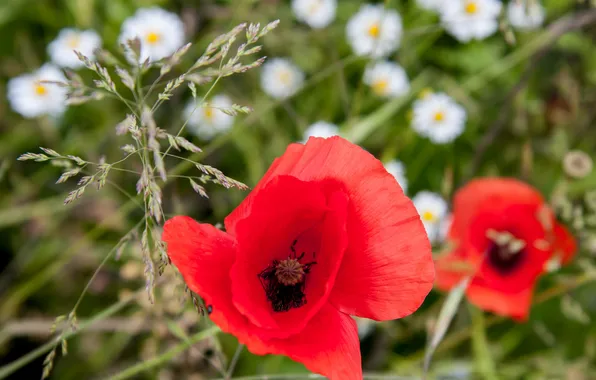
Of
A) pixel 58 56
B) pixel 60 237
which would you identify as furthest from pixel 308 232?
pixel 58 56

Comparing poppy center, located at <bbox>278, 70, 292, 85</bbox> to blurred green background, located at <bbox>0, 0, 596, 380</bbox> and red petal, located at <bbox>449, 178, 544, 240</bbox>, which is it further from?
red petal, located at <bbox>449, 178, 544, 240</bbox>

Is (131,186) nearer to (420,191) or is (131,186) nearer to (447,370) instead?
(420,191)

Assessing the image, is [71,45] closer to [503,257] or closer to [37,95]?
[37,95]

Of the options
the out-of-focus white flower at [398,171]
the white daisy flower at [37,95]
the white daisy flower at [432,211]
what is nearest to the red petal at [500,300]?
the white daisy flower at [432,211]

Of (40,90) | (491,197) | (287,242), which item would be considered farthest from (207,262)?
(40,90)

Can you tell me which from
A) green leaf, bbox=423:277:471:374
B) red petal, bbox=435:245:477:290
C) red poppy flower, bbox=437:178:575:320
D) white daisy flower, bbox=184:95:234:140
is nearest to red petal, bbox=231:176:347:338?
green leaf, bbox=423:277:471:374

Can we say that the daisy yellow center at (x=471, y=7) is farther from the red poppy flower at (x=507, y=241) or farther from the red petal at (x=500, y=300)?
the red petal at (x=500, y=300)
